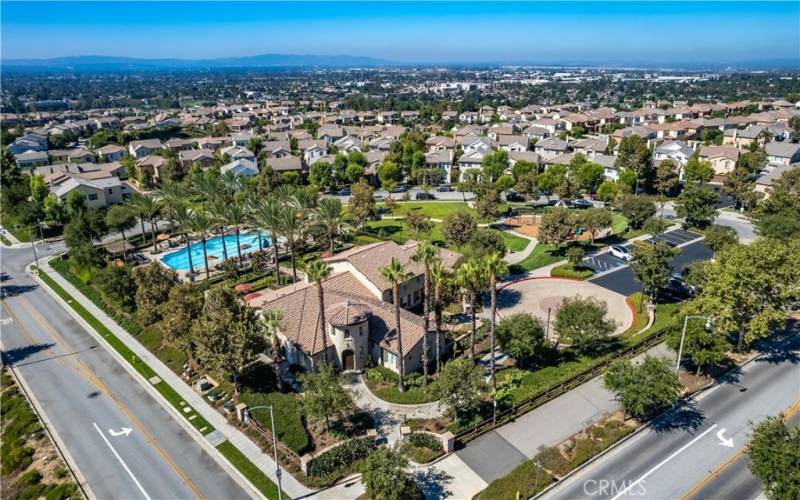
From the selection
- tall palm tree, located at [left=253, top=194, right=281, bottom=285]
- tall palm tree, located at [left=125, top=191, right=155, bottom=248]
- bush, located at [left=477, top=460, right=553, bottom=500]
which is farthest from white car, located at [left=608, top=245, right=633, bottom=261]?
tall palm tree, located at [left=125, top=191, right=155, bottom=248]

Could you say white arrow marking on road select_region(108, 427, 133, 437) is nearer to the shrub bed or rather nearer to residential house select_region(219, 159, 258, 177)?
the shrub bed

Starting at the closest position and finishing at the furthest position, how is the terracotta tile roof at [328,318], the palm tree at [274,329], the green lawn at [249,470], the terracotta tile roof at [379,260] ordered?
the green lawn at [249,470]
the palm tree at [274,329]
the terracotta tile roof at [328,318]
the terracotta tile roof at [379,260]

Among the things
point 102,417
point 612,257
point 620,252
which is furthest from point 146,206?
point 620,252

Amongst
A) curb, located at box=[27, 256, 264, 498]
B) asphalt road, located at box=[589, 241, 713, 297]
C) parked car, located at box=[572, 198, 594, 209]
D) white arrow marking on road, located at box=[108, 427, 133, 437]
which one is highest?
parked car, located at box=[572, 198, 594, 209]

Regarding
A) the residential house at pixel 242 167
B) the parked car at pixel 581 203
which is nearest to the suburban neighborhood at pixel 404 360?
the parked car at pixel 581 203

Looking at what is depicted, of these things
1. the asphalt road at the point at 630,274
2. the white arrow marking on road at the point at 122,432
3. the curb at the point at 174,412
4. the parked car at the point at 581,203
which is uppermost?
the parked car at the point at 581,203

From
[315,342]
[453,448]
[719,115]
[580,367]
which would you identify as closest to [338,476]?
[453,448]

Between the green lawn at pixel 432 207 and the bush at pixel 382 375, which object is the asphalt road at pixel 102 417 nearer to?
the bush at pixel 382 375

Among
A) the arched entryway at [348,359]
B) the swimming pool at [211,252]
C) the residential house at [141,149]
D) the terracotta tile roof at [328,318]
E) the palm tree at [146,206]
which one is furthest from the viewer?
the residential house at [141,149]
